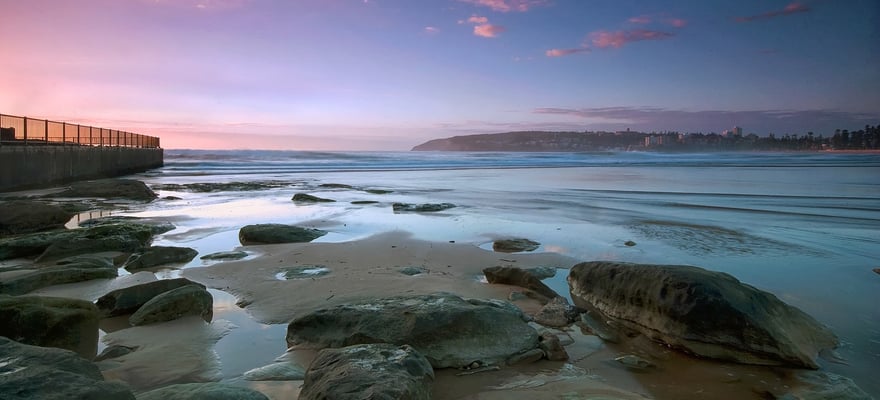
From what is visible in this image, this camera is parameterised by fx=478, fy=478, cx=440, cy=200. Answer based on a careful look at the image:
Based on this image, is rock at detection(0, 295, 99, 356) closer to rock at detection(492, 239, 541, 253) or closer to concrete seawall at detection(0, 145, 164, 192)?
rock at detection(492, 239, 541, 253)


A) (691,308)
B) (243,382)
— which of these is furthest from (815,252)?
(243,382)

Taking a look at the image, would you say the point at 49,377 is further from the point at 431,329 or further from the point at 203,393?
the point at 431,329

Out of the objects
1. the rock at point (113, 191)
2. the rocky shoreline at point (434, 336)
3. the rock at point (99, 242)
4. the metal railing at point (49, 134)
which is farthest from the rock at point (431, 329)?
the metal railing at point (49, 134)

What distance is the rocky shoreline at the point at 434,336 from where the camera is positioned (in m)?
2.47

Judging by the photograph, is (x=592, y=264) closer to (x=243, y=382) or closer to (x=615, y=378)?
(x=615, y=378)

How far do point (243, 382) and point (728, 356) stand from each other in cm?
316

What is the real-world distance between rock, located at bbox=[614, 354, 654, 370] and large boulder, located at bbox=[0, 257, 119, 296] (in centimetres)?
503

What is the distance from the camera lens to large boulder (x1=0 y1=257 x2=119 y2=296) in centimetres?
437

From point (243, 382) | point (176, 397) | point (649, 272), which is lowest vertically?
point (243, 382)

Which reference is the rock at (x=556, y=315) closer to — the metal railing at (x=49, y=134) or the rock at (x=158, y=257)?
the rock at (x=158, y=257)

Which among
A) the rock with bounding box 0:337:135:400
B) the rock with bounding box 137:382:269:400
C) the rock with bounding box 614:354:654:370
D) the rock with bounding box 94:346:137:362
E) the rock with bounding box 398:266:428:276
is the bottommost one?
the rock with bounding box 94:346:137:362

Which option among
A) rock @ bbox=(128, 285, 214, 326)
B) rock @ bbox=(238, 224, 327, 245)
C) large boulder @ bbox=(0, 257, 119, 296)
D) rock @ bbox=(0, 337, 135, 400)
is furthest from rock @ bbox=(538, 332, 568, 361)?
rock @ bbox=(238, 224, 327, 245)

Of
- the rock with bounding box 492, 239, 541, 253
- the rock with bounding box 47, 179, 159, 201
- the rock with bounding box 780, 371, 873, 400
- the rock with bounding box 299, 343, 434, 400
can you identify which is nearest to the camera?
the rock with bounding box 299, 343, 434, 400

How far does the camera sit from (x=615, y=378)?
9.71 feet
